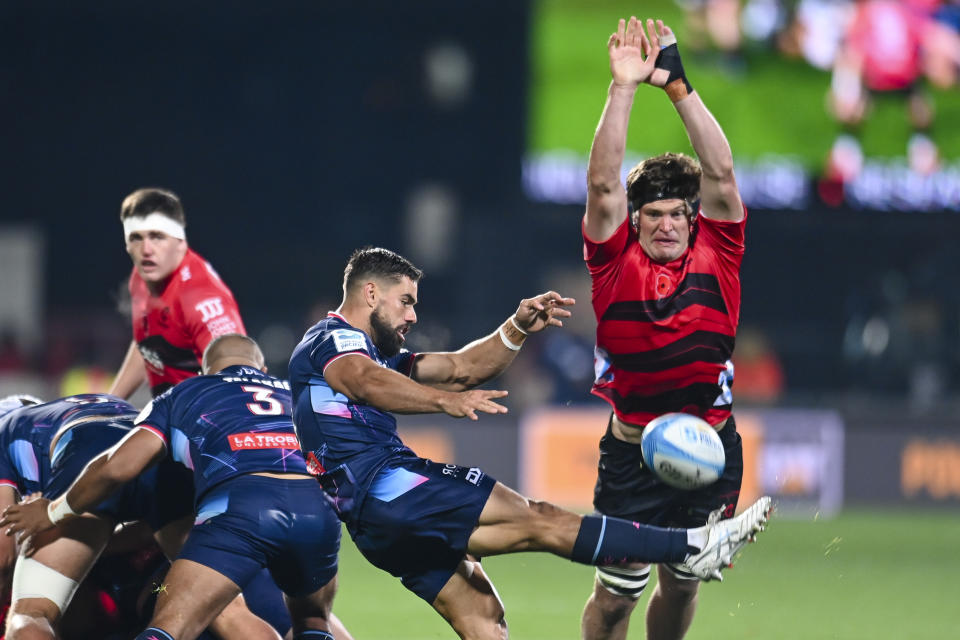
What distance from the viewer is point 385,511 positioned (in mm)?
5691

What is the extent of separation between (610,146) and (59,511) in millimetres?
2756

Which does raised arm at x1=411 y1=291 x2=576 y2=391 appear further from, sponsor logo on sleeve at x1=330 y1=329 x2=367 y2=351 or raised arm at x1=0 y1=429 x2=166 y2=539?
raised arm at x1=0 y1=429 x2=166 y2=539

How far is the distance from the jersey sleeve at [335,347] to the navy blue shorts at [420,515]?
494 mm

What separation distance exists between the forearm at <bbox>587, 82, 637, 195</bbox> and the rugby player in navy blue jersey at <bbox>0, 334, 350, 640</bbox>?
5.52 feet

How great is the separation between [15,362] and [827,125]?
403 inches

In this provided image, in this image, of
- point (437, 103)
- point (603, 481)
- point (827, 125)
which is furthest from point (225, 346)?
point (437, 103)

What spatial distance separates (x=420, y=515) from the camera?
18.6ft

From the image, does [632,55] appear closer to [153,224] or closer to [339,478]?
[339,478]

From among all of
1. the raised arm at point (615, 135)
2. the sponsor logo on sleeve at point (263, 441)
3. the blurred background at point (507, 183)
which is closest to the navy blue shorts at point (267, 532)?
the sponsor logo on sleeve at point (263, 441)

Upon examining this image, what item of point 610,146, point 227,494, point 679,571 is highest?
point 610,146

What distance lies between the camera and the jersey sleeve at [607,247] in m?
6.21

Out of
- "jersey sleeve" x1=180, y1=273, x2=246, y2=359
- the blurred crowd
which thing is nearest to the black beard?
"jersey sleeve" x1=180, y1=273, x2=246, y2=359

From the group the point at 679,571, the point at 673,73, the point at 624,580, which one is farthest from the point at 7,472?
the point at 673,73

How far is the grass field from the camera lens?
8414mm
